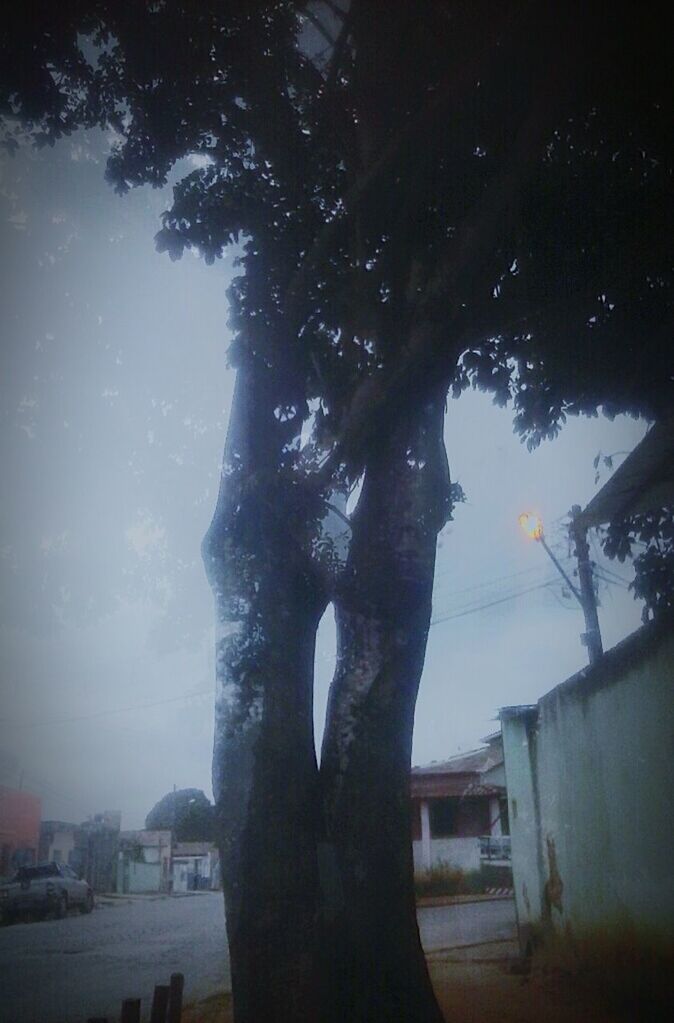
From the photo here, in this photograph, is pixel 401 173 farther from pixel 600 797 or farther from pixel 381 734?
pixel 600 797

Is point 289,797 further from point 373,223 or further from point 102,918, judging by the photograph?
point 102,918

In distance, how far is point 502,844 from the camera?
69.5ft

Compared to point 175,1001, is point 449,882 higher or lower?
lower

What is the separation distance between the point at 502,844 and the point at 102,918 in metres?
10.6

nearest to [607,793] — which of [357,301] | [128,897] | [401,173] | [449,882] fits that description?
[357,301]

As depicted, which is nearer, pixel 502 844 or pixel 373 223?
pixel 373 223

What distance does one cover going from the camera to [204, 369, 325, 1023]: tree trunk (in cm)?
380

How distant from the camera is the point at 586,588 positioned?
428 inches

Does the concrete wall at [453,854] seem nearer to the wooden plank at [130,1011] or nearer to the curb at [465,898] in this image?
the curb at [465,898]

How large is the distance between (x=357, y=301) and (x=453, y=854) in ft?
65.3

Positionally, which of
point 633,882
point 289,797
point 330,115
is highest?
point 330,115

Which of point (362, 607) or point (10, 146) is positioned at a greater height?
point (10, 146)

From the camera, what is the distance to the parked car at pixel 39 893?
757 inches

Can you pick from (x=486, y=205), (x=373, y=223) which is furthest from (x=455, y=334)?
(x=373, y=223)
